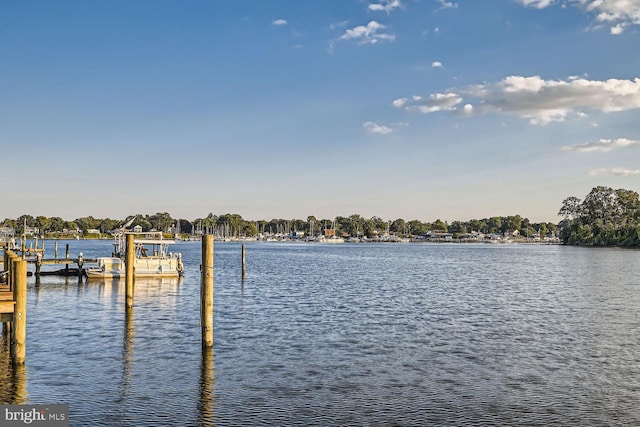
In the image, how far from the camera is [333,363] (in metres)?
23.2

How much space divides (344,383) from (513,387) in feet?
18.7

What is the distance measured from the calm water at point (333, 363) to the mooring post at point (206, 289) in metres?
1.12

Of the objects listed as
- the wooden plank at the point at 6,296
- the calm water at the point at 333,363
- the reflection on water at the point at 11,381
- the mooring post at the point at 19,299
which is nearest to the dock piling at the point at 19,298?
the mooring post at the point at 19,299

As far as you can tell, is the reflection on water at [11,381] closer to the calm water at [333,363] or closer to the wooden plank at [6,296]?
the calm water at [333,363]

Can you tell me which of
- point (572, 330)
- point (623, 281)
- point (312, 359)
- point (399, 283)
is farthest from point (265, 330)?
point (623, 281)

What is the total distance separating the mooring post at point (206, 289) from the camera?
23750 mm

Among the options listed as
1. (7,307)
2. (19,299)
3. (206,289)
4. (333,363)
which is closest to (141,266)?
(206,289)

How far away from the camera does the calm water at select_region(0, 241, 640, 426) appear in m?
17.2

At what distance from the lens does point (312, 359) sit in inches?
941

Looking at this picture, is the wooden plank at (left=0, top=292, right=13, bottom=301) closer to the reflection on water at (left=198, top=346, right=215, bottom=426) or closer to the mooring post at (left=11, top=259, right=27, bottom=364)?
the mooring post at (left=11, top=259, right=27, bottom=364)

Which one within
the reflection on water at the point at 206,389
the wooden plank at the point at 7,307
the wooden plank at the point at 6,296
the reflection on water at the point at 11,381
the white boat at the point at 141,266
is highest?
the wooden plank at the point at 6,296

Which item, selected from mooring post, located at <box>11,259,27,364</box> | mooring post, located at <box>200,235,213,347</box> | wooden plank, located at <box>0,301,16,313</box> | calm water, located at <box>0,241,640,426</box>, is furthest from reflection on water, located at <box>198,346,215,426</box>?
wooden plank, located at <box>0,301,16,313</box>

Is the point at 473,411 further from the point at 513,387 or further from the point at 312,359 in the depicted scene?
the point at 312,359

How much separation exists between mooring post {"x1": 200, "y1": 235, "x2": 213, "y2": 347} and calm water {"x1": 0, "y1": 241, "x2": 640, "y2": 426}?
1117 mm
